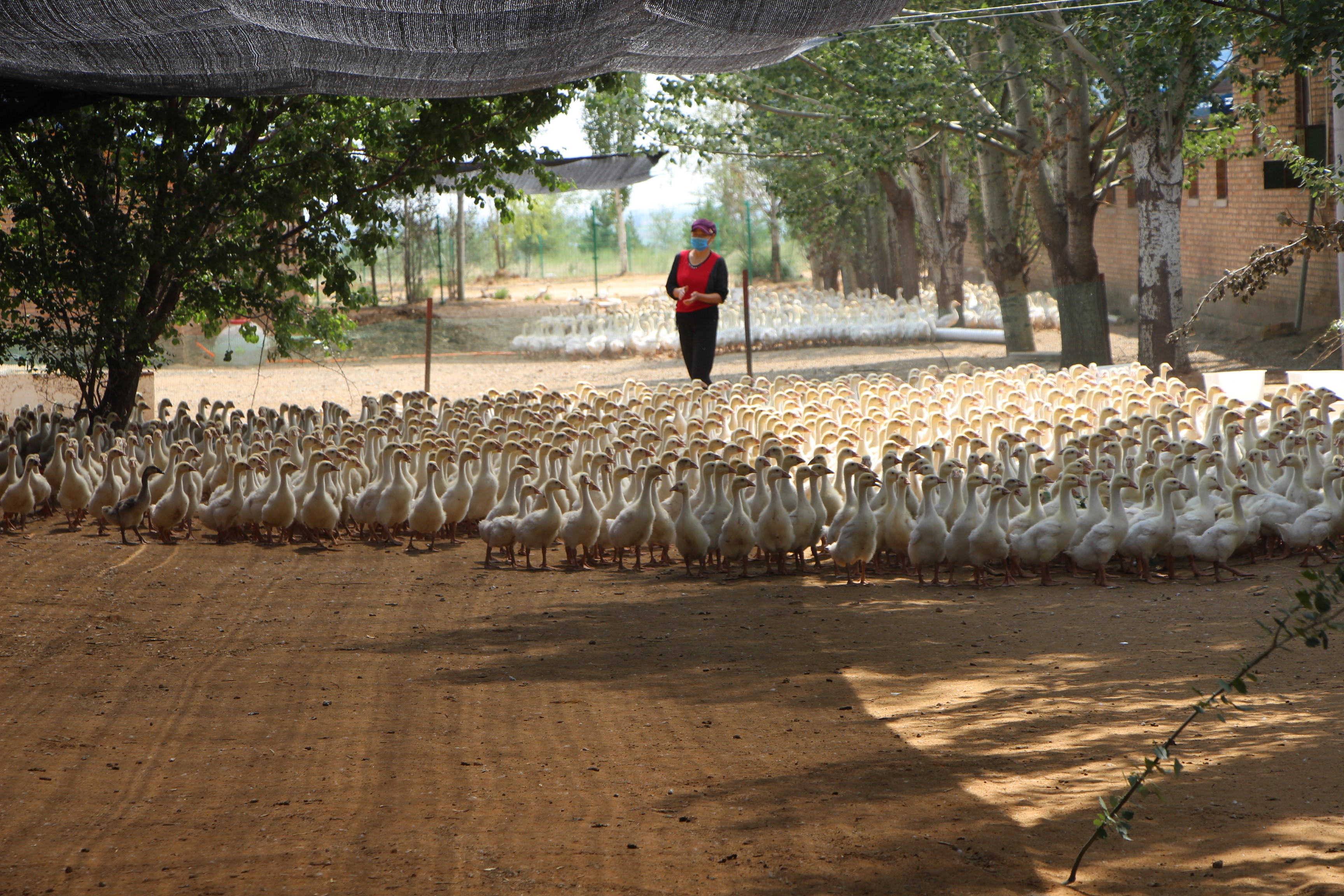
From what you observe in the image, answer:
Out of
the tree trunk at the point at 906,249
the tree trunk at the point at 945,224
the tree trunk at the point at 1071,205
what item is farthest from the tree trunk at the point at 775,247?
the tree trunk at the point at 1071,205

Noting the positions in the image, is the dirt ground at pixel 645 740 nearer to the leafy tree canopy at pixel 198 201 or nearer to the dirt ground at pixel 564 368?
the leafy tree canopy at pixel 198 201

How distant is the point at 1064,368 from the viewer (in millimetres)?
17078

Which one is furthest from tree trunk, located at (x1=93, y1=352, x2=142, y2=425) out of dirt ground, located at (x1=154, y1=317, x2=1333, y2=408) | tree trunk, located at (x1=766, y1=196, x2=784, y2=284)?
tree trunk, located at (x1=766, y1=196, x2=784, y2=284)

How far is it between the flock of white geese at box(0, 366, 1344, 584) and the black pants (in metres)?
2.00

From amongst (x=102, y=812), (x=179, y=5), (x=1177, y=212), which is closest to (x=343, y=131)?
(x=179, y=5)

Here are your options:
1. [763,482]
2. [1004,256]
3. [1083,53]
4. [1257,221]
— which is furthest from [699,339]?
[1257,221]

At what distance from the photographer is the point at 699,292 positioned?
13117 millimetres

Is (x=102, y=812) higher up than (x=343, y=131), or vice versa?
(x=343, y=131)

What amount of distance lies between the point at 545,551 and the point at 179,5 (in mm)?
4140

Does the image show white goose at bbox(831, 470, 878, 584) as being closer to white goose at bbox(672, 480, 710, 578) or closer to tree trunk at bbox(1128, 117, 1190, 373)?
white goose at bbox(672, 480, 710, 578)

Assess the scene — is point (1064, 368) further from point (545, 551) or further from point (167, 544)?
point (167, 544)

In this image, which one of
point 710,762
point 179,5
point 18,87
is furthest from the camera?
point 18,87

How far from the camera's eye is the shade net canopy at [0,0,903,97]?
21.0 ft

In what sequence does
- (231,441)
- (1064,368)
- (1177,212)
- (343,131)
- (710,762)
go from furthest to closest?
(1064,368) → (1177,212) → (343,131) → (231,441) → (710,762)
